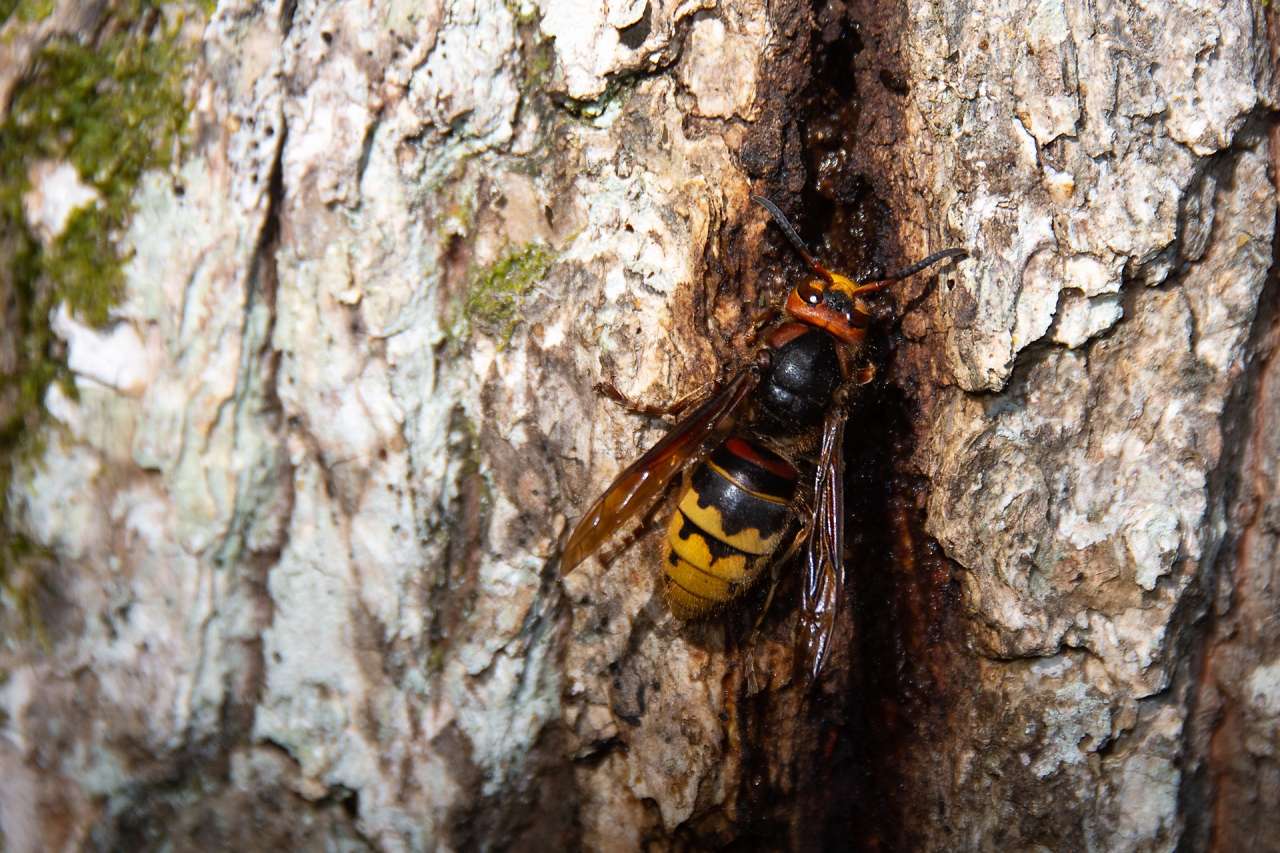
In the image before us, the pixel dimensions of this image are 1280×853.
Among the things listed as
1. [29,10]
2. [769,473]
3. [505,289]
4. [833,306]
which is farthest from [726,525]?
[29,10]

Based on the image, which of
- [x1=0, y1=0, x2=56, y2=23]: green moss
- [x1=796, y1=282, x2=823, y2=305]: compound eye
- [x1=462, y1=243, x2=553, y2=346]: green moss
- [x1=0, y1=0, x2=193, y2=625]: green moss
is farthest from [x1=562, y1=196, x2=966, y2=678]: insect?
[x1=0, y1=0, x2=56, y2=23]: green moss

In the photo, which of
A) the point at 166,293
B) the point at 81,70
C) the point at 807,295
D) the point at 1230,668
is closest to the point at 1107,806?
the point at 1230,668

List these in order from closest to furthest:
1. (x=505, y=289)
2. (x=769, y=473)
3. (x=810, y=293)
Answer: (x=505, y=289)
(x=810, y=293)
(x=769, y=473)

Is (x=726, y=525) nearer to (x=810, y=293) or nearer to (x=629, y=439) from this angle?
(x=629, y=439)

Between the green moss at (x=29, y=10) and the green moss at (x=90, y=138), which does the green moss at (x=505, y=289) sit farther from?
the green moss at (x=29, y=10)

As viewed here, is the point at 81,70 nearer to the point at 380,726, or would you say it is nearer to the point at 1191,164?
the point at 380,726

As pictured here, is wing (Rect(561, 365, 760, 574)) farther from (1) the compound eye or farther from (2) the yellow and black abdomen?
(1) the compound eye
